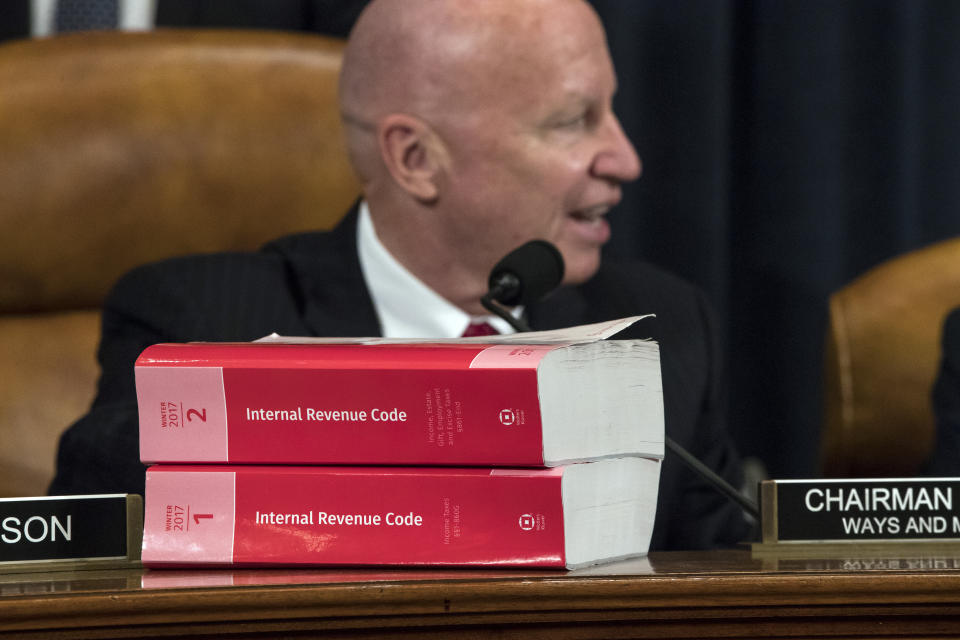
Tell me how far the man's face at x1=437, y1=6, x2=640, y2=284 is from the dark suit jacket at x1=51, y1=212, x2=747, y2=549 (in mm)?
95

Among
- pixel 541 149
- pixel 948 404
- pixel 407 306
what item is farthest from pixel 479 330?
pixel 948 404

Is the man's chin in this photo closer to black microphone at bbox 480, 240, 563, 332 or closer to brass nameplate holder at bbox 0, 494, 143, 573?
black microphone at bbox 480, 240, 563, 332

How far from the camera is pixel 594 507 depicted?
2.51ft

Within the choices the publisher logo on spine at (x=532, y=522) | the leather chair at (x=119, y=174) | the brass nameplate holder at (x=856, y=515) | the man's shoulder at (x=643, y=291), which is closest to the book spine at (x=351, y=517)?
the publisher logo on spine at (x=532, y=522)

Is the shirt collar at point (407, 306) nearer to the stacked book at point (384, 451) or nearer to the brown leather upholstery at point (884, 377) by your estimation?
the brown leather upholstery at point (884, 377)

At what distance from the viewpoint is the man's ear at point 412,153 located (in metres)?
→ 1.52

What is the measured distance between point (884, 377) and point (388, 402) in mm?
1123

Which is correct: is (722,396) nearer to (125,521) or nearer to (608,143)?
(608,143)

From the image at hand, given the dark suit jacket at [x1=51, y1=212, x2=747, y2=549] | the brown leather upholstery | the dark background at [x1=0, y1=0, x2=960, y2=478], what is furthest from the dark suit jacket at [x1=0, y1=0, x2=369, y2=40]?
the brown leather upholstery

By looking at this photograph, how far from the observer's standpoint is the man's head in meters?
1.48

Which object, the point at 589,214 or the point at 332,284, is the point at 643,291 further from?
the point at 332,284

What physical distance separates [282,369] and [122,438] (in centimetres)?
51

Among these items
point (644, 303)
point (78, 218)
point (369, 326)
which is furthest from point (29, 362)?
point (644, 303)

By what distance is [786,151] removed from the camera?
2025 mm
